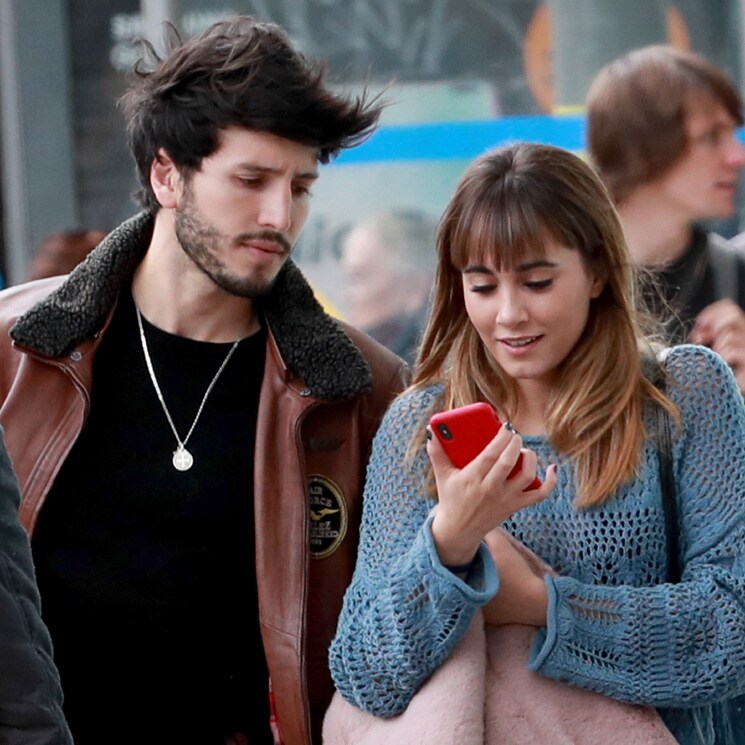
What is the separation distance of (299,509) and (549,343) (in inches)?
28.5

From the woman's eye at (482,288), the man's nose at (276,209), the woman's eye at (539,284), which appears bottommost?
the woman's eye at (482,288)

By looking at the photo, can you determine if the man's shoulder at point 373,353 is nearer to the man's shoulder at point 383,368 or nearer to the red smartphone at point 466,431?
the man's shoulder at point 383,368

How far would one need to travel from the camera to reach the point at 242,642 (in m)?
3.75

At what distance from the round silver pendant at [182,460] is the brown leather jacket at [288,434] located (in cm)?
16

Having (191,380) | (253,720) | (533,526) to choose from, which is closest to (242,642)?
(253,720)

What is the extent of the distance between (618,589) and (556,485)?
228mm

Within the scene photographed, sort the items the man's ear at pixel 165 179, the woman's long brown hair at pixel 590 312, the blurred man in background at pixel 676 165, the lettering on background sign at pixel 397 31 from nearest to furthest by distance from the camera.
A: 1. the woman's long brown hair at pixel 590 312
2. the man's ear at pixel 165 179
3. the blurred man in background at pixel 676 165
4. the lettering on background sign at pixel 397 31

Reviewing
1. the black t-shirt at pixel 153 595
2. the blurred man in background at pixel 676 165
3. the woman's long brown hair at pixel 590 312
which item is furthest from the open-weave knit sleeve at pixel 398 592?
the blurred man in background at pixel 676 165

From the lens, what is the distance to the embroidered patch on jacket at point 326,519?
376 centimetres

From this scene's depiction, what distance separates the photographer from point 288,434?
12.3 feet

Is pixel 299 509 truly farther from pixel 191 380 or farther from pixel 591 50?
pixel 591 50

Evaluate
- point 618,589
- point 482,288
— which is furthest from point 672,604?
point 482,288

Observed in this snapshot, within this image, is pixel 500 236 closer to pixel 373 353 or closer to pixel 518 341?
pixel 518 341

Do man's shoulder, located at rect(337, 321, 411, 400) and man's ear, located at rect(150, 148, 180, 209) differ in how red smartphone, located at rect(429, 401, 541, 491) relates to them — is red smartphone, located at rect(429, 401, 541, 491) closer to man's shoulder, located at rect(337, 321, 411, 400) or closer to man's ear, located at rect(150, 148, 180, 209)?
man's shoulder, located at rect(337, 321, 411, 400)
